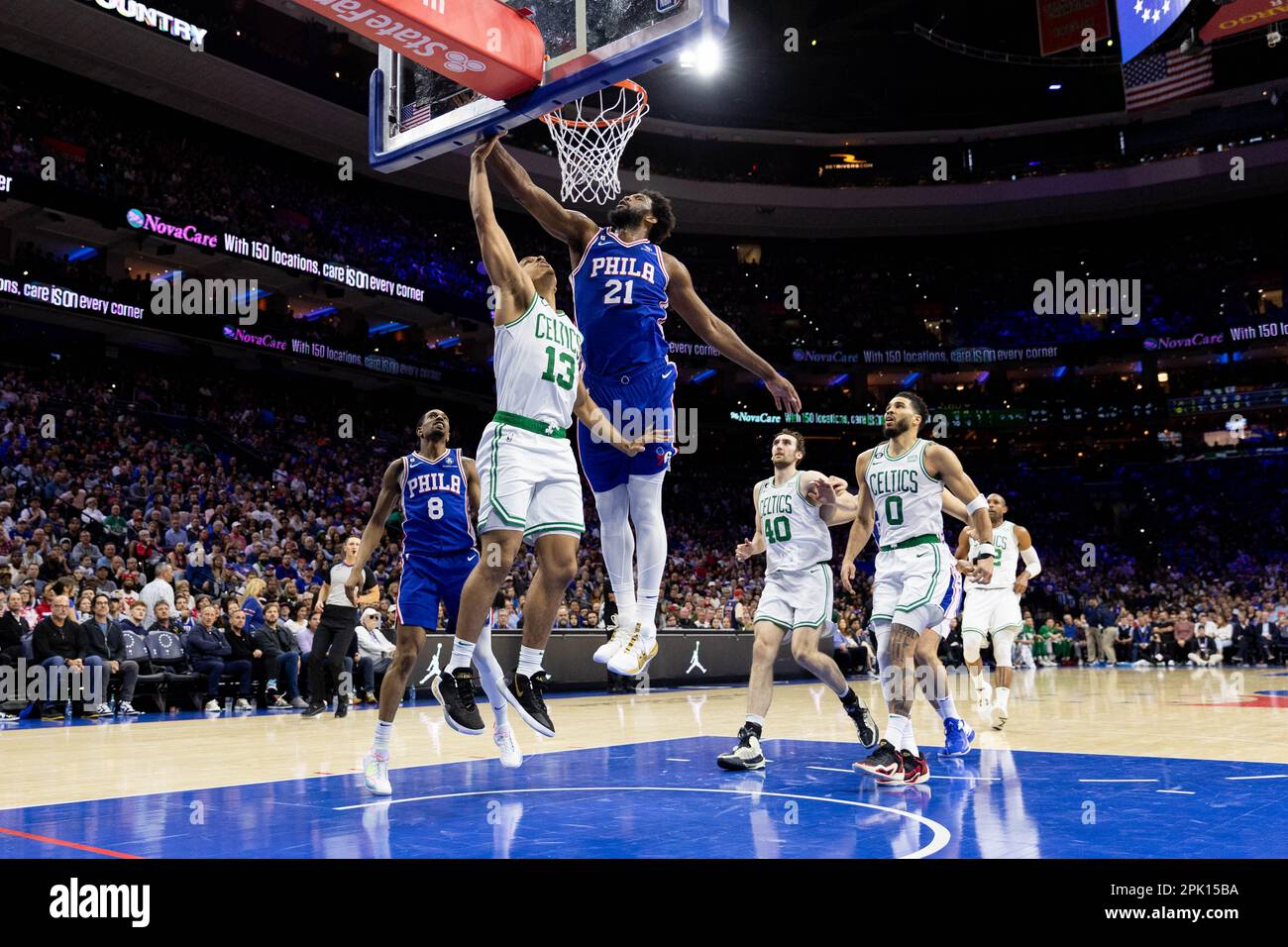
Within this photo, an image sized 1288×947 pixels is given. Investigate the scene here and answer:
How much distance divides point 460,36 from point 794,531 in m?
4.79

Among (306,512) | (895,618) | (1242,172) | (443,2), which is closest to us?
(443,2)

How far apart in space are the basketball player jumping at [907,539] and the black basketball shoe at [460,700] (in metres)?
2.81

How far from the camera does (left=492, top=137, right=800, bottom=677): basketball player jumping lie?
17.7 ft

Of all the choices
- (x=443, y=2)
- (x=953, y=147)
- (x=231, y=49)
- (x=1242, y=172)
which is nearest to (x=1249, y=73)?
(x=1242, y=172)

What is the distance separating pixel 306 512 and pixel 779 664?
33.6 feet

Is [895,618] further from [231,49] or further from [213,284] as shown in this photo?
[213,284]

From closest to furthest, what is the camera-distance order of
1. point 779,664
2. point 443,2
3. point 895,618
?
point 443,2 < point 895,618 < point 779,664

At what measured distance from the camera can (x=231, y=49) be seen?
24.1m

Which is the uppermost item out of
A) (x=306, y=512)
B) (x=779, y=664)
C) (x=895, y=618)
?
(x=306, y=512)

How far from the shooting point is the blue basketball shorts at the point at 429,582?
7077 millimetres

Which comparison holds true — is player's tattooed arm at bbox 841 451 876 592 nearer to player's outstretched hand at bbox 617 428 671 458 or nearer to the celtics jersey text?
the celtics jersey text

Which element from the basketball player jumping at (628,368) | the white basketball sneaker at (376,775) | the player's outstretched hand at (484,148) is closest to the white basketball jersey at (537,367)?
the basketball player jumping at (628,368)
